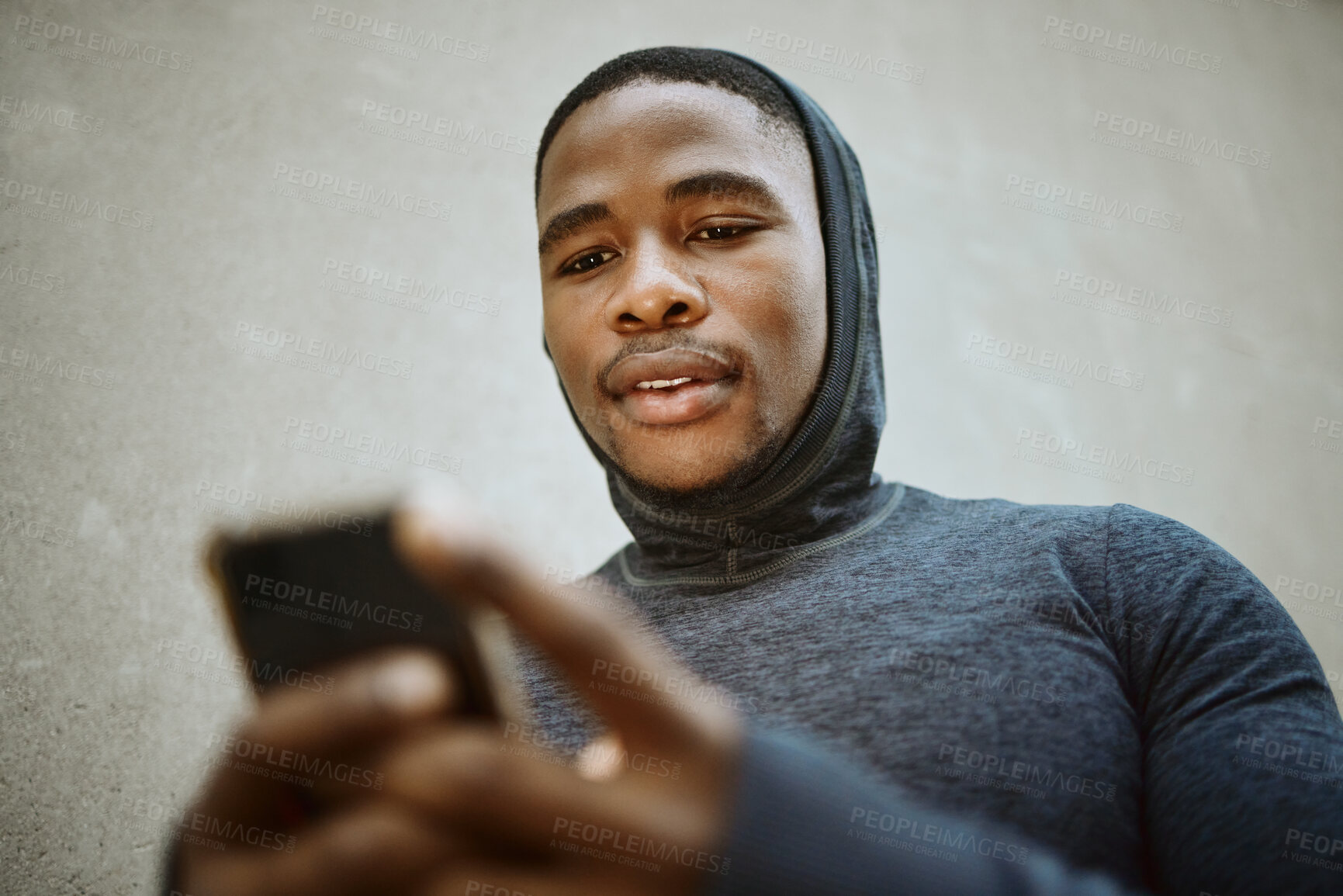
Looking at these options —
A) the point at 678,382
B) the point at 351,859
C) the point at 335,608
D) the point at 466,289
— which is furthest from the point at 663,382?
the point at 466,289

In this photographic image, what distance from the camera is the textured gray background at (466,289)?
0.96 m

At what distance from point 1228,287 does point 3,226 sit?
2193 mm

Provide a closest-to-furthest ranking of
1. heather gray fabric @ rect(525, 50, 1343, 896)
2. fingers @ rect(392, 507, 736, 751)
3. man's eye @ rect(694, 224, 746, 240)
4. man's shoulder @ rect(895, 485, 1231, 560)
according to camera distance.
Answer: fingers @ rect(392, 507, 736, 751) < heather gray fabric @ rect(525, 50, 1343, 896) < man's shoulder @ rect(895, 485, 1231, 560) < man's eye @ rect(694, 224, 746, 240)

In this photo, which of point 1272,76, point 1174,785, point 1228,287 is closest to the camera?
point 1174,785

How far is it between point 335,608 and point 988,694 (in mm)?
497

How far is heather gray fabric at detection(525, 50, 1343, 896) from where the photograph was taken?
0.47m

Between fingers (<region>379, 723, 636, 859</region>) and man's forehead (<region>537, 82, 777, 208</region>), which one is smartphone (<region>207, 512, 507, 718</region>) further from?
man's forehead (<region>537, 82, 777, 208</region>)

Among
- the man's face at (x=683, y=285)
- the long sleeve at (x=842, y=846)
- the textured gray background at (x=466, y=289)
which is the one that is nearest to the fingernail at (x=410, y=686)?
the long sleeve at (x=842, y=846)

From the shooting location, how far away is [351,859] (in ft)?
1.35

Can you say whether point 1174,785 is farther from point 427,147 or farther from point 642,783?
point 427,147

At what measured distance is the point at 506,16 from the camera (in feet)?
4.63

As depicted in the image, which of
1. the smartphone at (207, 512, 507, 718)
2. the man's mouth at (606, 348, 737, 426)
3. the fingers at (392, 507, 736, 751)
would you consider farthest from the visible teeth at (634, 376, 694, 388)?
the fingers at (392, 507, 736, 751)

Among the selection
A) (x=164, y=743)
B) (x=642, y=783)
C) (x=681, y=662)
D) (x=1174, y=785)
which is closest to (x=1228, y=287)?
(x=1174, y=785)

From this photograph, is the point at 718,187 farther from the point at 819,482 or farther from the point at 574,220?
the point at 819,482
